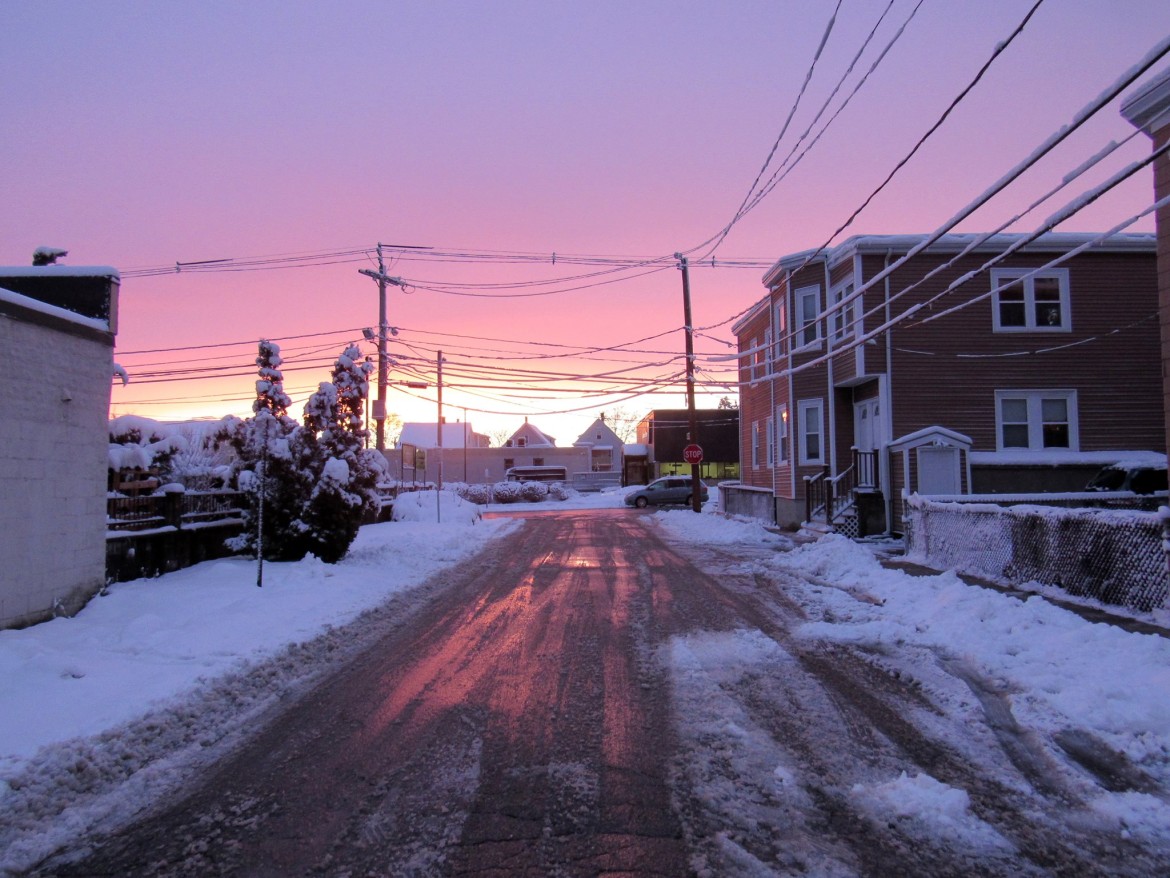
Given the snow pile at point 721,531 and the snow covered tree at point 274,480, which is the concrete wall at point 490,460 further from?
the snow covered tree at point 274,480

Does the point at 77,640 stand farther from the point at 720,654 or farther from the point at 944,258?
the point at 944,258

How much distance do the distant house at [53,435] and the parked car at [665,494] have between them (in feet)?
119

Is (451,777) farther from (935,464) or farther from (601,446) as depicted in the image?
(601,446)

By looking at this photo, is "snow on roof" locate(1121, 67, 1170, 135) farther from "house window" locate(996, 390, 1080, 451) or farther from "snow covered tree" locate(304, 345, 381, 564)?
"snow covered tree" locate(304, 345, 381, 564)

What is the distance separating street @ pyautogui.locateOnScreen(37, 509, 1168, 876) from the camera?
3785mm

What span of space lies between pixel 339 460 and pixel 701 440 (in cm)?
5115

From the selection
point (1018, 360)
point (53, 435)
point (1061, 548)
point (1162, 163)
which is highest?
point (1162, 163)

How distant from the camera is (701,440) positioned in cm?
6353

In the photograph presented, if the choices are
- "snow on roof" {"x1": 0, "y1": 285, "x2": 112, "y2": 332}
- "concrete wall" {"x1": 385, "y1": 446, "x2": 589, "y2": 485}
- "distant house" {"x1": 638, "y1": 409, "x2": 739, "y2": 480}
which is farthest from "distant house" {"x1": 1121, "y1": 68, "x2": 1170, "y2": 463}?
"concrete wall" {"x1": 385, "y1": 446, "x2": 589, "y2": 485}

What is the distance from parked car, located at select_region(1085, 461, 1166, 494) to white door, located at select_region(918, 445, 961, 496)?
295 centimetres

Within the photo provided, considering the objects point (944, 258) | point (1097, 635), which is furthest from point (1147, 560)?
point (944, 258)

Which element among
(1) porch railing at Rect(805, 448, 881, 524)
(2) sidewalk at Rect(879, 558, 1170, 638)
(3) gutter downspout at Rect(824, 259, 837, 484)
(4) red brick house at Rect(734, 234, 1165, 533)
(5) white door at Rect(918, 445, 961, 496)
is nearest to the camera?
(2) sidewalk at Rect(879, 558, 1170, 638)

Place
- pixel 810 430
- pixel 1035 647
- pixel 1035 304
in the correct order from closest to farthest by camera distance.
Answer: pixel 1035 647 → pixel 1035 304 → pixel 810 430

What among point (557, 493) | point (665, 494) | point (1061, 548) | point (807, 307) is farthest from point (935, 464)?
point (557, 493)
